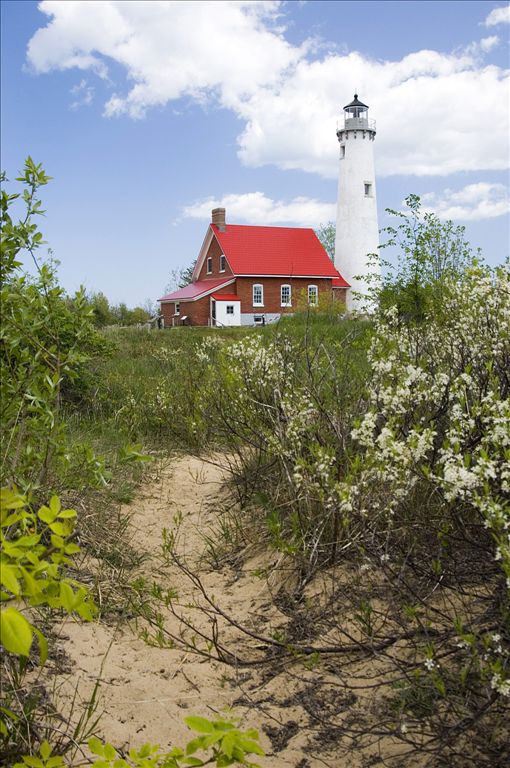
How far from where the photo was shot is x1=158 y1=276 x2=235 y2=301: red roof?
42969 millimetres

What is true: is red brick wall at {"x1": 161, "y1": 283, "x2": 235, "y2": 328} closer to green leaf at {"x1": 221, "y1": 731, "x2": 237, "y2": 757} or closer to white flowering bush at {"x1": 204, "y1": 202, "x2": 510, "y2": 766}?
white flowering bush at {"x1": 204, "y1": 202, "x2": 510, "y2": 766}

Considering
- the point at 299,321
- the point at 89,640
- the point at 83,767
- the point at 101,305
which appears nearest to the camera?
the point at 83,767

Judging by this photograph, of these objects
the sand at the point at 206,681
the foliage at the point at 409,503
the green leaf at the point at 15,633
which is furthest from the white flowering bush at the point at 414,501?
the green leaf at the point at 15,633

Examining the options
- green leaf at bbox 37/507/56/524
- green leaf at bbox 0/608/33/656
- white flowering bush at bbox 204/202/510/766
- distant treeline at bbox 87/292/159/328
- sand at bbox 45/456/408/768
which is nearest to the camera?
green leaf at bbox 0/608/33/656

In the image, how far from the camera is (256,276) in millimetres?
42875

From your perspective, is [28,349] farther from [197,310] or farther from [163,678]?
[197,310]

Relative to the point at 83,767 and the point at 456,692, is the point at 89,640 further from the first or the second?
the point at 456,692

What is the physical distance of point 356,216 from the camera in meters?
44.9

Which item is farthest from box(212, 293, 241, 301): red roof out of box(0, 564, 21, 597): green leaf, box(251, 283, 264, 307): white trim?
box(0, 564, 21, 597): green leaf

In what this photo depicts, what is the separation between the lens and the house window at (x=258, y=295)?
43438 mm

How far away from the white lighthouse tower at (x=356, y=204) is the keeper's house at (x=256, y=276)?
Answer: 1.59 meters

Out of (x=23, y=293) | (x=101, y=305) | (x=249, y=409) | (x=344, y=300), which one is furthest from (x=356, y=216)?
(x=23, y=293)

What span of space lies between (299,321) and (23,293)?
24.1 meters

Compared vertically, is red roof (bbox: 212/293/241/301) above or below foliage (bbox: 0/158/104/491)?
above
